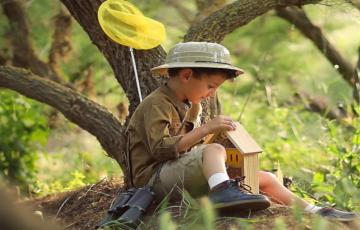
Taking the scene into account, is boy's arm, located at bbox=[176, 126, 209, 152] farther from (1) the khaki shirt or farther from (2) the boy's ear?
(2) the boy's ear

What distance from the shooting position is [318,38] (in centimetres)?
882

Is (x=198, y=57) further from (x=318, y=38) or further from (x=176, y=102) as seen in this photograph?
(x=318, y=38)

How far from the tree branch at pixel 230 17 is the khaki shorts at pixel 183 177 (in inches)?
50.3

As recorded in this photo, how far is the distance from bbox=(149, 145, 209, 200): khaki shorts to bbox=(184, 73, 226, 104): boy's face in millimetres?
257

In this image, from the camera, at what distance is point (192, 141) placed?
4.02 meters

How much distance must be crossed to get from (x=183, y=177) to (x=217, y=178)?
25 cm

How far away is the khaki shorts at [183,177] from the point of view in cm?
400

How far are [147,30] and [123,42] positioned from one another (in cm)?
16

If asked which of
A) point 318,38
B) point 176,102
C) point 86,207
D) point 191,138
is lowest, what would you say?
point 86,207

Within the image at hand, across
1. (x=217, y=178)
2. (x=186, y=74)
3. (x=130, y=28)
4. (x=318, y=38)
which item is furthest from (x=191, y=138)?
(x=318, y=38)

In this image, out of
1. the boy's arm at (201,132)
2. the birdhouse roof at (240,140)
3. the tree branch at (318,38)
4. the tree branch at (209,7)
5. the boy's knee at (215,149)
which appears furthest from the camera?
the tree branch at (318,38)

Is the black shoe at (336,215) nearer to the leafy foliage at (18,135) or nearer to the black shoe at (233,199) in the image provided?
the black shoe at (233,199)

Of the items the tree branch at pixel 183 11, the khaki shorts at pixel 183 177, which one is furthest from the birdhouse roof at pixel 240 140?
→ the tree branch at pixel 183 11

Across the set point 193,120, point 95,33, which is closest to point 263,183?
point 193,120
